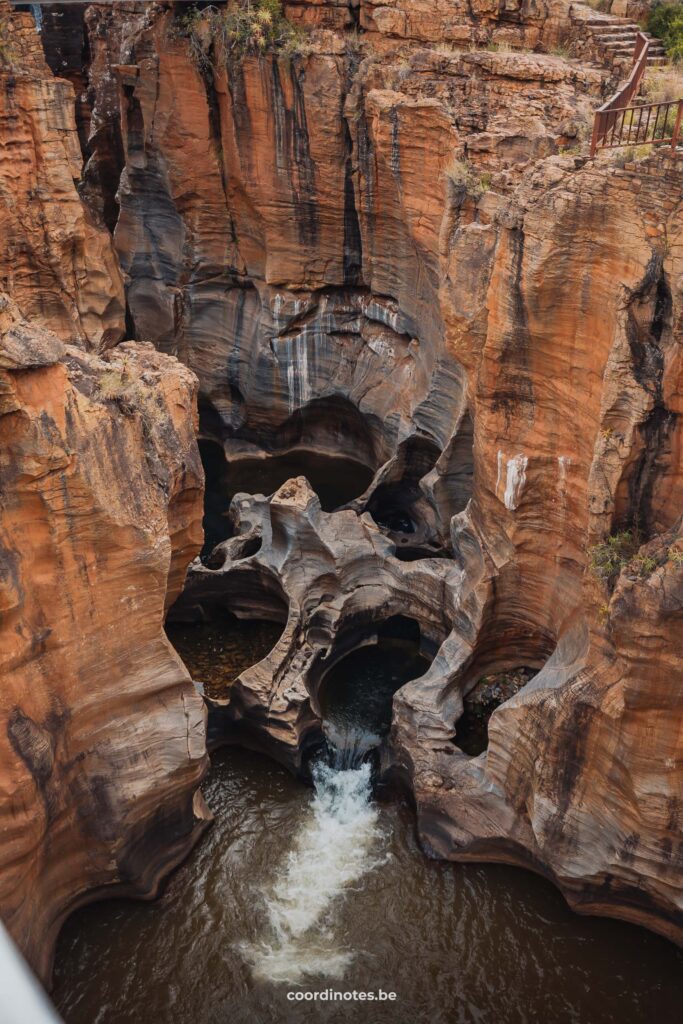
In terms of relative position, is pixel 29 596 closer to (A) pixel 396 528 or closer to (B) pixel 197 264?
(A) pixel 396 528

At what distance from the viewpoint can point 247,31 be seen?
754 inches

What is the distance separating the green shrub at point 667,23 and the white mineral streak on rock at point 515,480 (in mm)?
9644

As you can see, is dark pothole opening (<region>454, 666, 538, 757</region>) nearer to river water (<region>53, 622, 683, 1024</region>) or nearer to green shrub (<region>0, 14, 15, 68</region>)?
river water (<region>53, 622, 683, 1024</region>)

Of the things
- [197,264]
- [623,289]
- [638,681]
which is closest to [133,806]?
[638,681]

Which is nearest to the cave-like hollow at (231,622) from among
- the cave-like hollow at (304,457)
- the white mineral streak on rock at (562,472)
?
the cave-like hollow at (304,457)

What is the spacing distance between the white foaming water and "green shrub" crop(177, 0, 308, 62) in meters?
14.7

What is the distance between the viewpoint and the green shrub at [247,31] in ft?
62.4

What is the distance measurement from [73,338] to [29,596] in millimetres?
11128

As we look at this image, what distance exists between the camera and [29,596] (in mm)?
9797

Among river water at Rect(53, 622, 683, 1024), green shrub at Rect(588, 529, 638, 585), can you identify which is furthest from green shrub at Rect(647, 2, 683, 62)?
river water at Rect(53, 622, 683, 1024)

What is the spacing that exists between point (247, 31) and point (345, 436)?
935 cm

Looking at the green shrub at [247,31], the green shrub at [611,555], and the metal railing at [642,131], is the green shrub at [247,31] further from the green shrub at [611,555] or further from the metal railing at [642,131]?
the green shrub at [611,555]

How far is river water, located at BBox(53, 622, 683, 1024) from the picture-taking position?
35.8 feet

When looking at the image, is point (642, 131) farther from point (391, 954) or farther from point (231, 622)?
point (391, 954)
